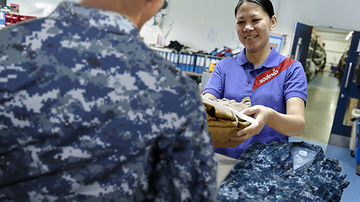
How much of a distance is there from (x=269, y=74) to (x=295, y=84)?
155 mm

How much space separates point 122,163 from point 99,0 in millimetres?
374

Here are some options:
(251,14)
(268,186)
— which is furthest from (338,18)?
(268,186)

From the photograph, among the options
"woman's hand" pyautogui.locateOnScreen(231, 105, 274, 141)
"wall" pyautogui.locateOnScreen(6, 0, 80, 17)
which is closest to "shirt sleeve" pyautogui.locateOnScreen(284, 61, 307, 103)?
"woman's hand" pyautogui.locateOnScreen(231, 105, 274, 141)

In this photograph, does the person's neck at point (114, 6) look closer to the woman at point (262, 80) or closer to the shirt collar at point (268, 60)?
the woman at point (262, 80)

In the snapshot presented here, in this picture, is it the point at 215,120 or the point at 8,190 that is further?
the point at 215,120

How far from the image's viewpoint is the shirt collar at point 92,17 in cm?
59

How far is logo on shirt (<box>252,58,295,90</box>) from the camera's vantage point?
1.54 meters

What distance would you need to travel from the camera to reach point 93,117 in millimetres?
565

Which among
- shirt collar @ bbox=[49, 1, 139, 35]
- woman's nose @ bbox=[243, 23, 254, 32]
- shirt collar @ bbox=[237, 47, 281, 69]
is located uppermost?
woman's nose @ bbox=[243, 23, 254, 32]

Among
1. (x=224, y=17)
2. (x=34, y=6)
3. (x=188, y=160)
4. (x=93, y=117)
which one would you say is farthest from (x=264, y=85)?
(x=34, y=6)

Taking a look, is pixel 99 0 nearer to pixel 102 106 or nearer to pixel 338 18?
pixel 102 106

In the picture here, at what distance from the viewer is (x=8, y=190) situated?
60 centimetres

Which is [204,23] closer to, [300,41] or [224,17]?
[224,17]

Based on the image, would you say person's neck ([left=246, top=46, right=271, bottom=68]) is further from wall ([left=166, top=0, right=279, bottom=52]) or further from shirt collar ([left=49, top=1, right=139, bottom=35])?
wall ([left=166, top=0, right=279, bottom=52])
